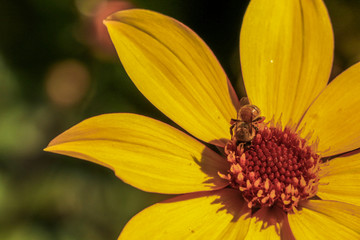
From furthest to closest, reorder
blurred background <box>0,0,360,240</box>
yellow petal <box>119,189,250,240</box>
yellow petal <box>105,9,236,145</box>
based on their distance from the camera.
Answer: blurred background <box>0,0,360,240</box>, yellow petal <box>105,9,236,145</box>, yellow petal <box>119,189,250,240</box>

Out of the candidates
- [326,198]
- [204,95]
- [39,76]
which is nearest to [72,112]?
[39,76]

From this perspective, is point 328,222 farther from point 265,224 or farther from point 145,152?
point 145,152

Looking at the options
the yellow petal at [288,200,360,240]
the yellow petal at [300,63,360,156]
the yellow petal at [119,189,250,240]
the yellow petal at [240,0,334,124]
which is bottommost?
the yellow petal at [288,200,360,240]

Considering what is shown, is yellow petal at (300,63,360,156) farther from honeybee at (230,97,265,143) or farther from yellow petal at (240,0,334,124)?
honeybee at (230,97,265,143)

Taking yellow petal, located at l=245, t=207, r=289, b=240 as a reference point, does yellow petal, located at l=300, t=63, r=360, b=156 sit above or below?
above

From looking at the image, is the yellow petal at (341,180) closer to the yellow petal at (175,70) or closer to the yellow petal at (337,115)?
the yellow petal at (337,115)

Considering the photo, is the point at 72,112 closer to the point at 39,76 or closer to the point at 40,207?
the point at 39,76

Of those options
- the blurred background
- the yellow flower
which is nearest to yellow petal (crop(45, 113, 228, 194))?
the yellow flower
